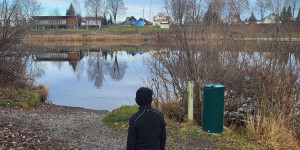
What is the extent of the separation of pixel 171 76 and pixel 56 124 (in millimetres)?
3724

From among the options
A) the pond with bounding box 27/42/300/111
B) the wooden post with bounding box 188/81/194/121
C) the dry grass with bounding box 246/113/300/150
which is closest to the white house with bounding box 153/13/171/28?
the pond with bounding box 27/42/300/111

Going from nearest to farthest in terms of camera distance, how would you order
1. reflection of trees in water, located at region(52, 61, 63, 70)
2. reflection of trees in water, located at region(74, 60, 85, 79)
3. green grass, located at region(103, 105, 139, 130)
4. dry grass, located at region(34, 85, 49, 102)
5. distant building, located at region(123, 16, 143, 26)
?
green grass, located at region(103, 105, 139, 130) → dry grass, located at region(34, 85, 49, 102) → reflection of trees in water, located at region(74, 60, 85, 79) → reflection of trees in water, located at region(52, 61, 63, 70) → distant building, located at region(123, 16, 143, 26)

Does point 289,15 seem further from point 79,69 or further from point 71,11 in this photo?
point 71,11

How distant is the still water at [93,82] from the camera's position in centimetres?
1639

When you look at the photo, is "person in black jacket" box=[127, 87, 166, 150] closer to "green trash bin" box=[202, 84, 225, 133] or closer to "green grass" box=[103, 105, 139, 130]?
"green trash bin" box=[202, 84, 225, 133]

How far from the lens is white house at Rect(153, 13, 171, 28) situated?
969cm

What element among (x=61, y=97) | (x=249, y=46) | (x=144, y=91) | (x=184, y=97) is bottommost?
(x=61, y=97)

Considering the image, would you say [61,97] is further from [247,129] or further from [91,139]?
[247,129]

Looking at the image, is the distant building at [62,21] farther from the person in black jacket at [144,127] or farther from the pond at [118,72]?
the person in black jacket at [144,127]

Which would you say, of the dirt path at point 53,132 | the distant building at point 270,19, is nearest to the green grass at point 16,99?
the dirt path at point 53,132

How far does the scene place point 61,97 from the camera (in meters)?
17.9

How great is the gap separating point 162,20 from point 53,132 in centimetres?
469

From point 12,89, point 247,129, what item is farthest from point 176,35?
point 12,89

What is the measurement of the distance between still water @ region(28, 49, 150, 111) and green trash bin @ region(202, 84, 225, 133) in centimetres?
379
